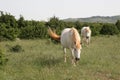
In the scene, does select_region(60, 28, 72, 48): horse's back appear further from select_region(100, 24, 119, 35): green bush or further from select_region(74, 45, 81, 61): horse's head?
select_region(100, 24, 119, 35): green bush

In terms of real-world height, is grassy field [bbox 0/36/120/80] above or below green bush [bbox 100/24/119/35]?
→ above

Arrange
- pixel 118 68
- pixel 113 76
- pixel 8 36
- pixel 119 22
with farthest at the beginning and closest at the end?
pixel 119 22, pixel 8 36, pixel 118 68, pixel 113 76

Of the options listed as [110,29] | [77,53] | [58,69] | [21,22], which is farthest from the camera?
[110,29]

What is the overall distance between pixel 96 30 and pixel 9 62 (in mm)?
24742

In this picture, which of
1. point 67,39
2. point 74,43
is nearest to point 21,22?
point 67,39

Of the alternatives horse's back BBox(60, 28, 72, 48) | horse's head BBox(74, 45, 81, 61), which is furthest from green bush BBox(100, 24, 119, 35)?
horse's head BBox(74, 45, 81, 61)

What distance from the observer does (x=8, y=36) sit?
27.0 metres

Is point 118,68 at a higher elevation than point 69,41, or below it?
below

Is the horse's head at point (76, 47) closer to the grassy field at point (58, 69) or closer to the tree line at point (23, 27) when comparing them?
the grassy field at point (58, 69)

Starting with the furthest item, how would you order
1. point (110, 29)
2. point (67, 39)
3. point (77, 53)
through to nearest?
point (110, 29), point (67, 39), point (77, 53)

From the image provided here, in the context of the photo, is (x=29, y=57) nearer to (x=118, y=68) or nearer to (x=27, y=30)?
(x=118, y=68)

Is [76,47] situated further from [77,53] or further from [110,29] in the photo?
[110,29]

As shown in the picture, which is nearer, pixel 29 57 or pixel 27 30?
pixel 29 57

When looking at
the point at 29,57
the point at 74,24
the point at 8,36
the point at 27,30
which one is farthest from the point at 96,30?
the point at 29,57
